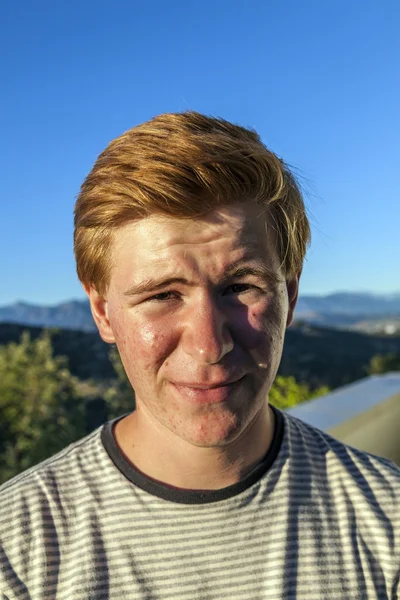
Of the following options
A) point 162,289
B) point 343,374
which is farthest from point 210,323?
point 343,374

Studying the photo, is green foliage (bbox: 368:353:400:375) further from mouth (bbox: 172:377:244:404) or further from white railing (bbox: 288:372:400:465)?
mouth (bbox: 172:377:244:404)

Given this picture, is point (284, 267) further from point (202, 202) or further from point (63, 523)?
point (63, 523)

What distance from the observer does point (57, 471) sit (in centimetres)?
104

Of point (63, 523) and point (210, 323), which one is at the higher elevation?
point (210, 323)

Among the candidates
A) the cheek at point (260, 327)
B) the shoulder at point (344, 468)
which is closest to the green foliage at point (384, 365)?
the shoulder at point (344, 468)

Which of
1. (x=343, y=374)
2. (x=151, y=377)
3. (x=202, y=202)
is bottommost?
(x=343, y=374)

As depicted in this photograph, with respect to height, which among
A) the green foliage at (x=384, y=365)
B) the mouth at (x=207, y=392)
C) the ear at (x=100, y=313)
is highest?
the ear at (x=100, y=313)

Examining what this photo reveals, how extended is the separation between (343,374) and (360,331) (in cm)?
794

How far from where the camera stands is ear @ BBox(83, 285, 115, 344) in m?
1.11

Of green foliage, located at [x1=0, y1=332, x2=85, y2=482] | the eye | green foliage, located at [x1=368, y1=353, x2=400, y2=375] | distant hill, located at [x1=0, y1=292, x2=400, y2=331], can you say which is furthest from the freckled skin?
distant hill, located at [x1=0, y1=292, x2=400, y2=331]

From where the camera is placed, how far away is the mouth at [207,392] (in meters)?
0.97

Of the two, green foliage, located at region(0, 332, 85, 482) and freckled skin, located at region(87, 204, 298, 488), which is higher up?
freckled skin, located at region(87, 204, 298, 488)

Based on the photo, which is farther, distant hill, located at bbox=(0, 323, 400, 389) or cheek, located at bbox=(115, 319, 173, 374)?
distant hill, located at bbox=(0, 323, 400, 389)

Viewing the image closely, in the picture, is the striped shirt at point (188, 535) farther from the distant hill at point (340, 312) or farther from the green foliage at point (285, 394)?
the distant hill at point (340, 312)
